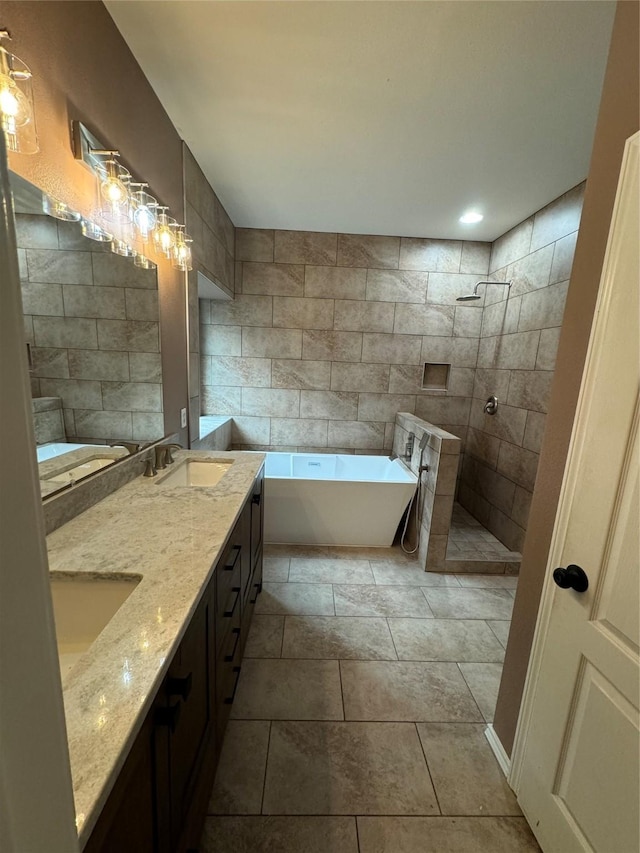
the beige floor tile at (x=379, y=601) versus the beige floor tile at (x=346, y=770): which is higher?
the beige floor tile at (x=379, y=601)

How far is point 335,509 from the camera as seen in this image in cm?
290

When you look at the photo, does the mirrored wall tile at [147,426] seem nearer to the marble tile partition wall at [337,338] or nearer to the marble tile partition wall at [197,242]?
the marble tile partition wall at [197,242]

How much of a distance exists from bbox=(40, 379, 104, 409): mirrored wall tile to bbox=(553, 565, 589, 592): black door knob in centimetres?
179

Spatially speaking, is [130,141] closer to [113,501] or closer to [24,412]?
[113,501]

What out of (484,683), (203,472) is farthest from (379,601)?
(203,472)

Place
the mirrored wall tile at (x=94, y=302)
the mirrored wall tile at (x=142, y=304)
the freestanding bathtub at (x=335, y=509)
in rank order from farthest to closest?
the freestanding bathtub at (x=335, y=509) → the mirrored wall tile at (x=142, y=304) → the mirrored wall tile at (x=94, y=302)

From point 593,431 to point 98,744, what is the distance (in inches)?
51.5

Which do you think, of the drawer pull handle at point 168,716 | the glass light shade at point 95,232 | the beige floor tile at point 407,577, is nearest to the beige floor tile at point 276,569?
the beige floor tile at point 407,577

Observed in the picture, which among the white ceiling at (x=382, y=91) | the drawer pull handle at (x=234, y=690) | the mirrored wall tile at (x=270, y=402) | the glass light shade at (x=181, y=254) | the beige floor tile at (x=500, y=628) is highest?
the white ceiling at (x=382, y=91)

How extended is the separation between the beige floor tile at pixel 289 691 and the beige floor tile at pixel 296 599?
38cm

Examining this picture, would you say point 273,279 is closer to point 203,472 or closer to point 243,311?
point 243,311

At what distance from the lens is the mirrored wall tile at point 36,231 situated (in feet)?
3.51

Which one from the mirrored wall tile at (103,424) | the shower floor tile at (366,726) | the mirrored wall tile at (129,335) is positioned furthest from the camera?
the mirrored wall tile at (129,335)

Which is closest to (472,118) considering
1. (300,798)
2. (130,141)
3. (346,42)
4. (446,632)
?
(346,42)
